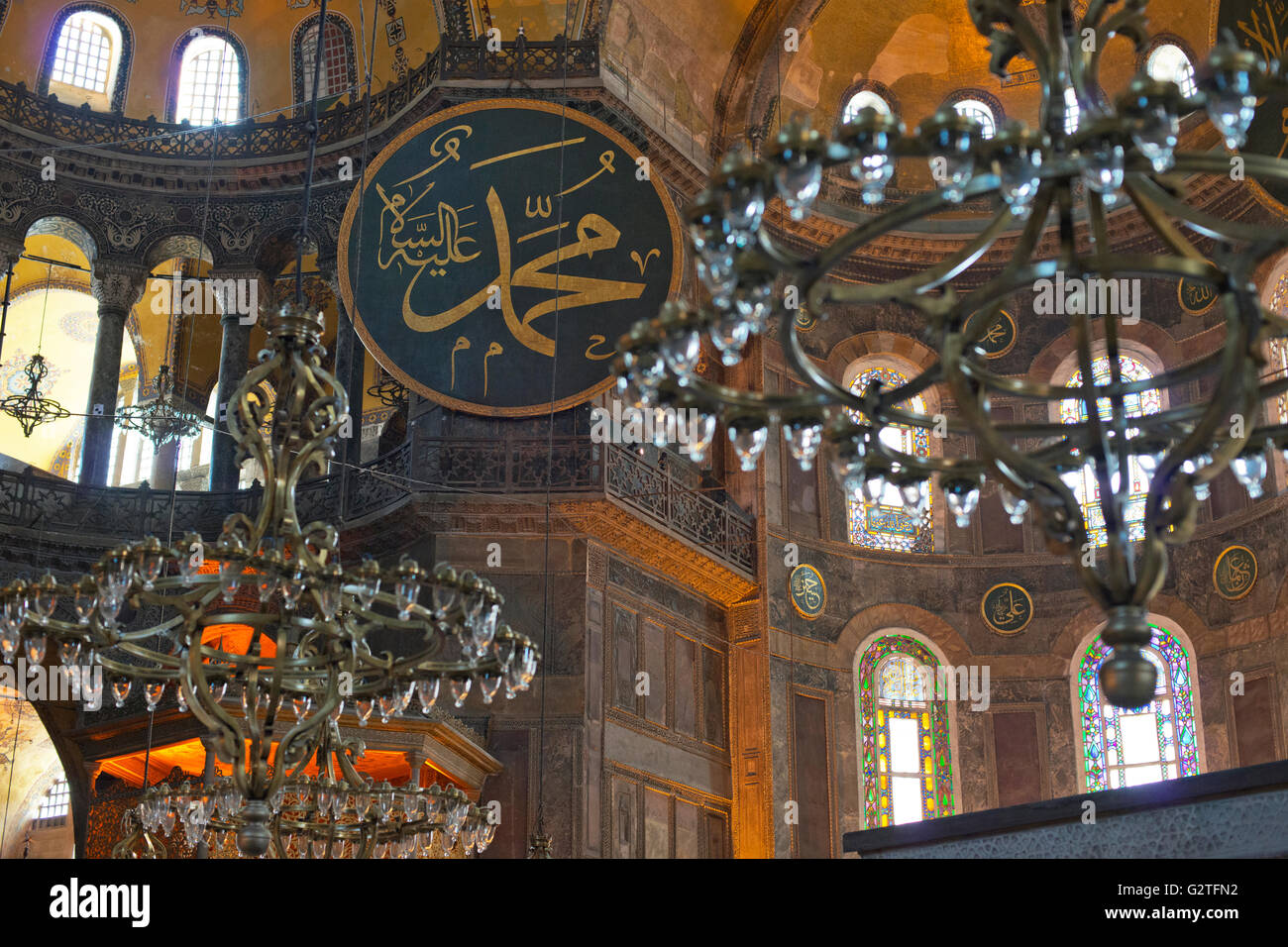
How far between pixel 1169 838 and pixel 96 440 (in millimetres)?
10402

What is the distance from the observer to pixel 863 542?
13.7 meters

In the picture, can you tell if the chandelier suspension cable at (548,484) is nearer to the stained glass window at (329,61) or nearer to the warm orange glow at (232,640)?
the warm orange glow at (232,640)

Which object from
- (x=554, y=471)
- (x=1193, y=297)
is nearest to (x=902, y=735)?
(x=554, y=471)

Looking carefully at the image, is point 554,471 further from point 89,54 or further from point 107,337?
point 89,54

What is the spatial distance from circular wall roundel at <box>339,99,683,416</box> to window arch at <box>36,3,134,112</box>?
4107 mm

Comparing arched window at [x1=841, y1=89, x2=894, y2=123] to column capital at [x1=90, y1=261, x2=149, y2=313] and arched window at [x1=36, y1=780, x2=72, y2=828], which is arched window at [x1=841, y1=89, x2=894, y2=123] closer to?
column capital at [x1=90, y1=261, x2=149, y2=313]

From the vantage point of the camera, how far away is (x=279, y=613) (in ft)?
18.0

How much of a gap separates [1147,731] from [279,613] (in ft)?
29.5

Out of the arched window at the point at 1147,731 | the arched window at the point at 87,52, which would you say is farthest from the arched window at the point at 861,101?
the arched window at the point at 87,52

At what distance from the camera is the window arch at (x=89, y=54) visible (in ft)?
45.8

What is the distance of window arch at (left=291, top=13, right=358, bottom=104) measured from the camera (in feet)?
46.3

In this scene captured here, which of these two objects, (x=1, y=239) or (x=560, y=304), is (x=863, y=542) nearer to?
(x=560, y=304)

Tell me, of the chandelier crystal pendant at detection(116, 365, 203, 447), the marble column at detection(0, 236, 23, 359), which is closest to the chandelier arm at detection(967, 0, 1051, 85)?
the chandelier crystal pendant at detection(116, 365, 203, 447)
